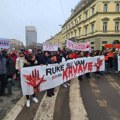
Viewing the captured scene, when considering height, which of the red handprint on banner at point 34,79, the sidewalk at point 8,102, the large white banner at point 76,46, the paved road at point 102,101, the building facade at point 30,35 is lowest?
the sidewalk at point 8,102

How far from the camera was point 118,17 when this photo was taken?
57.7 metres

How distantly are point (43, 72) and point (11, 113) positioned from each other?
248 centimetres

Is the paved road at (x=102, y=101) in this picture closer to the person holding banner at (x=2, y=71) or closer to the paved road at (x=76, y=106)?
the paved road at (x=76, y=106)

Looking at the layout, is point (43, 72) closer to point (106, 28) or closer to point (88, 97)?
point (88, 97)

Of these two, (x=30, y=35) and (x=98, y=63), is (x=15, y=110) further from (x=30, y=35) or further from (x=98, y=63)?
(x=30, y=35)

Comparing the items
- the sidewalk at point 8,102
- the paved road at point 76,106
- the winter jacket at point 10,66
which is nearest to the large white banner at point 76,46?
the winter jacket at point 10,66

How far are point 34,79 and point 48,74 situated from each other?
3.18 feet

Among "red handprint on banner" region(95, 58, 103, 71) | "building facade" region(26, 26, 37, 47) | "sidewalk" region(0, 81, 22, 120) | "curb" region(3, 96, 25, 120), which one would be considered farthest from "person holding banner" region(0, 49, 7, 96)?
"building facade" region(26, 26, 37, 47)

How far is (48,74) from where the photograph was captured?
974 cm

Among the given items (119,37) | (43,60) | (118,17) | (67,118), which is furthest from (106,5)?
(67,118)

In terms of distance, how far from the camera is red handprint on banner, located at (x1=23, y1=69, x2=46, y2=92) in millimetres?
8681

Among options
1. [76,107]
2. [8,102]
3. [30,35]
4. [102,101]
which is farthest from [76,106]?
[30,35]

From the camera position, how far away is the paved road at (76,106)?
6980mm

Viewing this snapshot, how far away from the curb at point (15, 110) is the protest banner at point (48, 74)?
390mm
